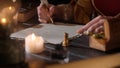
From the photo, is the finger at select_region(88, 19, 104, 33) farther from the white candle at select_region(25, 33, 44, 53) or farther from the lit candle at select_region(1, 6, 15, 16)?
the lit candle at select_region(1, 6, 15, 16)

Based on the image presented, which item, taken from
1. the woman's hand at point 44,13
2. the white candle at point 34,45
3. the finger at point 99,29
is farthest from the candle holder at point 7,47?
the woman's hand at point 44,13

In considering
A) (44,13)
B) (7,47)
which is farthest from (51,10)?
(7,47)

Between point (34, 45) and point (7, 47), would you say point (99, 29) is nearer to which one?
point (34, 45)

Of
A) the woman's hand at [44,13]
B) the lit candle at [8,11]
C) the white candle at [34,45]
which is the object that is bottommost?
the white candle at [34,45]

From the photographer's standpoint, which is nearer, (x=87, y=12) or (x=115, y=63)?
(x=115, y=63)

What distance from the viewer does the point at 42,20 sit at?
156cm

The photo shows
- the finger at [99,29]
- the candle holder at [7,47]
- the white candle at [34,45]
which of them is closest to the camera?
the candle holder at [7,47]

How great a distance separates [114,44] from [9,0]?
1.55 feet

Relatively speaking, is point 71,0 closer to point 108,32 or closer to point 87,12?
point 87,12

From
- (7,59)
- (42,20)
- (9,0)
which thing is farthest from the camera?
(42,20)

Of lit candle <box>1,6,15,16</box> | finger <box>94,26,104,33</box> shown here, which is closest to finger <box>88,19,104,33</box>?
finger <box>94,26,104,33</box>

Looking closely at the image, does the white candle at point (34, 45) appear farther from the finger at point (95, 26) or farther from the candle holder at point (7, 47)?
the finger at point (95, 26)

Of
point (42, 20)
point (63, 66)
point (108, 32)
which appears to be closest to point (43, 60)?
point (63, 66)

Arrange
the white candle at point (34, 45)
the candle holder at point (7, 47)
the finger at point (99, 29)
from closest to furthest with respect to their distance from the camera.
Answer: the candle holder at point (7, 47) < the white candle at point (34, 45) < the finger at point (99, 29)
